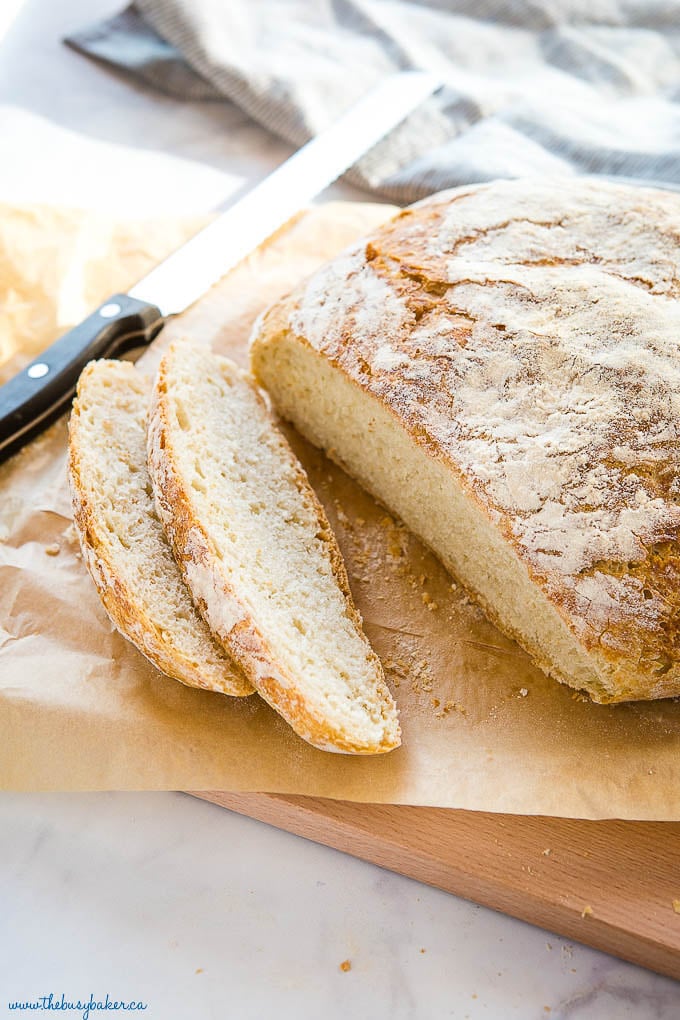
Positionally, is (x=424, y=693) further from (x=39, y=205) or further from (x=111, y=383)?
(x=39, y=205)

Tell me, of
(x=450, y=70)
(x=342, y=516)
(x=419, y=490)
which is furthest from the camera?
(x=450, y=70)

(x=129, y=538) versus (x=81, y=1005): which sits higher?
(x=129, y=538)

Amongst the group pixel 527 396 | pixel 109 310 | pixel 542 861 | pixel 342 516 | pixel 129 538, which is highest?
pixel 109 310

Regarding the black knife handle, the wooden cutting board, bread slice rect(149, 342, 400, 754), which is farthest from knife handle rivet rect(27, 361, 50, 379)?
the wooden cutting board

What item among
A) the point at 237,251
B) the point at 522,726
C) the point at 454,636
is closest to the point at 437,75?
the point at 237,251

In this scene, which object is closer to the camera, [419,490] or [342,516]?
[419,490]

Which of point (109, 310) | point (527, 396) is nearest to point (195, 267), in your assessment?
point (109, 310)

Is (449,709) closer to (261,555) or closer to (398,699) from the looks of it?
(398,699)
